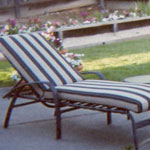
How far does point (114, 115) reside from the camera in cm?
632

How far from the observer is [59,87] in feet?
18.4

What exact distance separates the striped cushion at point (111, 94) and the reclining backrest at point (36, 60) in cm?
32

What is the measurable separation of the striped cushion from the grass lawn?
9.97 ft

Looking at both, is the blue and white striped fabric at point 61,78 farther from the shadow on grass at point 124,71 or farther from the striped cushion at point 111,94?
the shadow on grass at point 124,71

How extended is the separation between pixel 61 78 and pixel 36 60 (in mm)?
350

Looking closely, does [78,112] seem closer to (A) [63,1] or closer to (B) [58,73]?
(B) [58,73]

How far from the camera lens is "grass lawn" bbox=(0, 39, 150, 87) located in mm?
9122

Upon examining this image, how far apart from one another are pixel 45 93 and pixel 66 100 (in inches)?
12.9

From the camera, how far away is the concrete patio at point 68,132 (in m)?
5.22

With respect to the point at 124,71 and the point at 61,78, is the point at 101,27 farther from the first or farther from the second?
the point at 61,78

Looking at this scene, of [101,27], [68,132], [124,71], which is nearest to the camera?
[68,132]

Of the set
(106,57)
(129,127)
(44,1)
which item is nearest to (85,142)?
(129,127)

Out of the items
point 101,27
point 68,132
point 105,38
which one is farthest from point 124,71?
point 101,27

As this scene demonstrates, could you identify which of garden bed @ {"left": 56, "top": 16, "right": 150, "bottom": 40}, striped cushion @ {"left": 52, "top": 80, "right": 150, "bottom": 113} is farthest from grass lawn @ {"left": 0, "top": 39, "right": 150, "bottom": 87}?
striped cushion @ {"left": 52, "top": 80, "right": 150, "bottom": 113}
